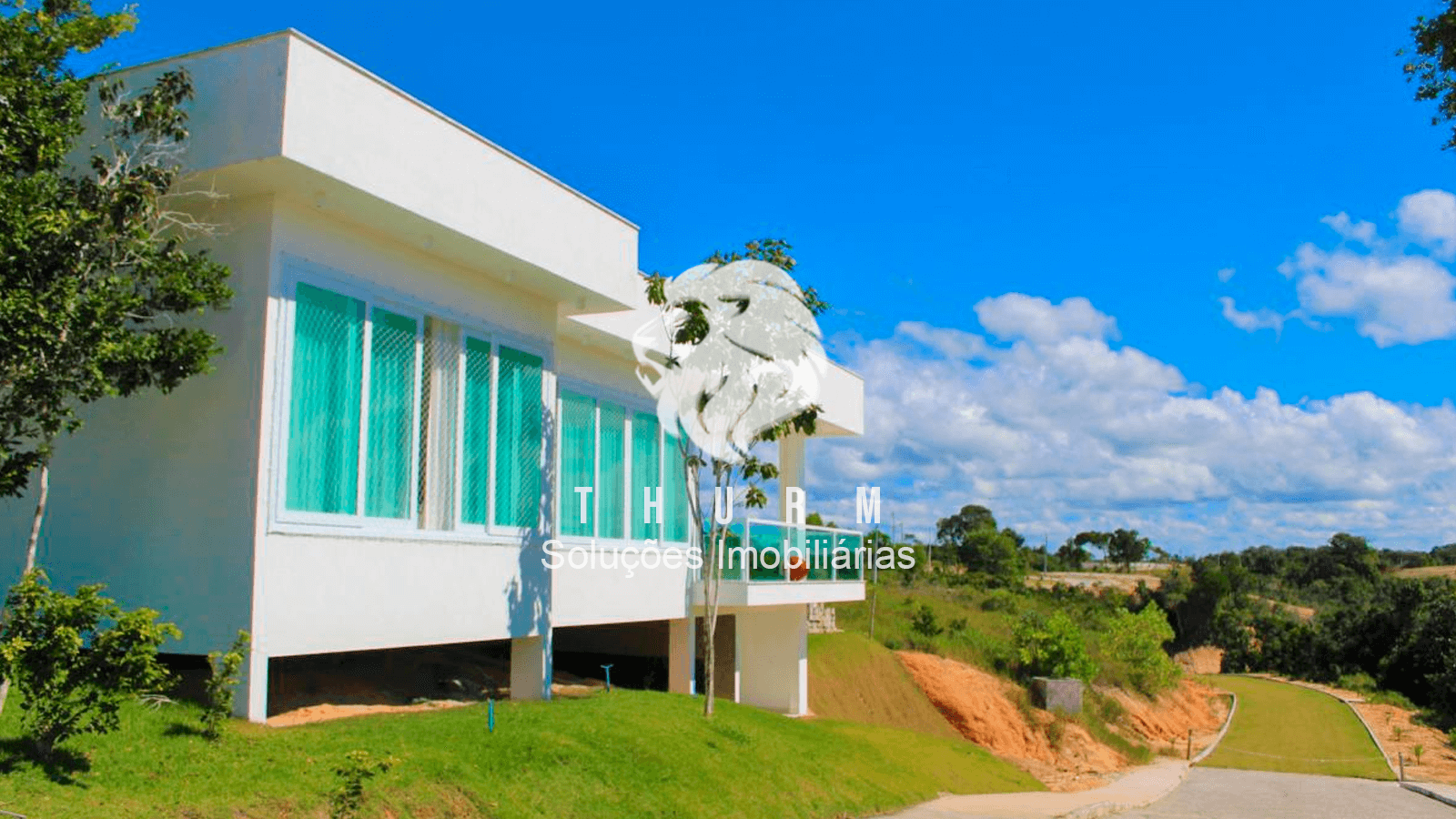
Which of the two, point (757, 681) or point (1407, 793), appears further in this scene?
point (1407, 793)

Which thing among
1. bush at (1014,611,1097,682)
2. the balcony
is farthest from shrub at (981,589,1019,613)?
the balcony

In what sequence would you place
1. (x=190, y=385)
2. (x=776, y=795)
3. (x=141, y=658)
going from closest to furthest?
(x=141, y=658), (x=190, y=385), (x=776, y=795)

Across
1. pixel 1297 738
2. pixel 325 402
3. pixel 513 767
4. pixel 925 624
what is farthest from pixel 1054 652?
pixel 325 402

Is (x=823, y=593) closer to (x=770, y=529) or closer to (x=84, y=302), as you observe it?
(x=770, y=529)

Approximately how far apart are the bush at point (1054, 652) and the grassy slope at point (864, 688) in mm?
6236

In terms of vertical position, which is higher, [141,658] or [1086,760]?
[141,658]

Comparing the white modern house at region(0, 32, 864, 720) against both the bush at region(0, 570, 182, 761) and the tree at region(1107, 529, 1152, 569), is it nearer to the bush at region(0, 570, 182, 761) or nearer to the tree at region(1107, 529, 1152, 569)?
the bush at region(0, 570, 182, 761)

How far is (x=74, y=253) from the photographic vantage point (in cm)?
943

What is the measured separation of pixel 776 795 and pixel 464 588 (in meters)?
4.43

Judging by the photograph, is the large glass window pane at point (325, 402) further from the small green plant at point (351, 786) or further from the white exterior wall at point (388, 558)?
the small green plant at point (351, 786)

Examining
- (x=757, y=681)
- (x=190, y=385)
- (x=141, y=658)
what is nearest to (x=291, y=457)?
(x=190, y=385)

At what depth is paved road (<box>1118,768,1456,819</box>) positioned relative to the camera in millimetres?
24156

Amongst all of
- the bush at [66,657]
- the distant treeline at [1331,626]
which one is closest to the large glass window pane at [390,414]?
the bush at [66,657]

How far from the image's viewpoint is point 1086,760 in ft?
104
